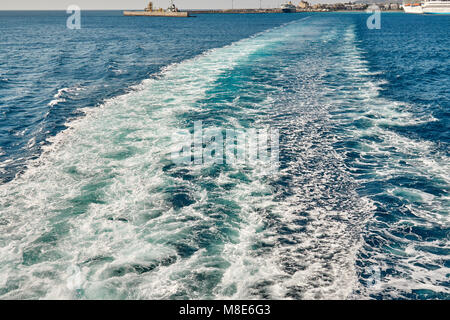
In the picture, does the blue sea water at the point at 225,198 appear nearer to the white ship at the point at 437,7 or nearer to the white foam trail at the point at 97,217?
the white foam trail at the point at 97,217

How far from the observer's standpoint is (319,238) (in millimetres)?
10773

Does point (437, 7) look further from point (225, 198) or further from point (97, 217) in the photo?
point (97, 217)

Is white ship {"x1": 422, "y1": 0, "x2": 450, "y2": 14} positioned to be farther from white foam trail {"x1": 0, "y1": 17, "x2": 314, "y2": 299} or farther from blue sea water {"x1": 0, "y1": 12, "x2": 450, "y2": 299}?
white foam trail {"x1": 0, "y1": 17, "x2": 314, "y2": 299}

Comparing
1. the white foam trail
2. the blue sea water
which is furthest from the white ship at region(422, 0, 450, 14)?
the white foam trail

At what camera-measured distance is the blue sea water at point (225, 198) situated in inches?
362

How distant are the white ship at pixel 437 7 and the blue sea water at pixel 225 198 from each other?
187990 mm

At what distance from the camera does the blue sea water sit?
9188mm

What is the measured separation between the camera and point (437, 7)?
174125 millimetres

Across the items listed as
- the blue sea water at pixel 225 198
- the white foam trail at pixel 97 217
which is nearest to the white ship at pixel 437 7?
the blue sea water at pixel 225 198

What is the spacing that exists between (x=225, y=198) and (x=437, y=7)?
714ft

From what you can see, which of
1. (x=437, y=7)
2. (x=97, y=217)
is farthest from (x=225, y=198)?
(x=437, y=7)

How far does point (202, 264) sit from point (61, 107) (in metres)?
21.2
